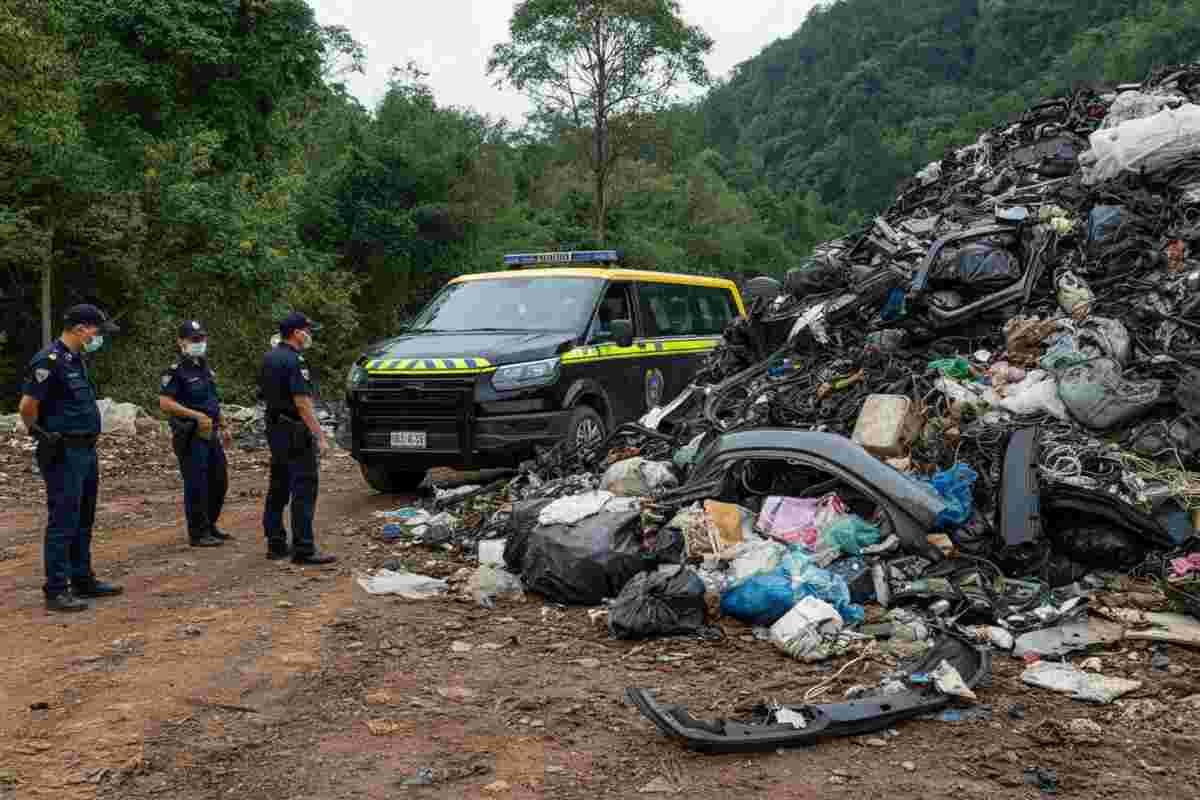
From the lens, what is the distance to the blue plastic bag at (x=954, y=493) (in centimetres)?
616

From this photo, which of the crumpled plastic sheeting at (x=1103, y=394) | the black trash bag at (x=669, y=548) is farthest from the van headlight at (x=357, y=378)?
the crumpled plastic sheeting at (x=1103, y=394)

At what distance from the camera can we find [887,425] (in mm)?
7020

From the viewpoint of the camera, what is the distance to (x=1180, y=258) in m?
7.78

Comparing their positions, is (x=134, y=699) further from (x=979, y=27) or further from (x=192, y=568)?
(x=979, y=27)

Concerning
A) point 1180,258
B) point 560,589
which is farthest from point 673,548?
point 1180,258

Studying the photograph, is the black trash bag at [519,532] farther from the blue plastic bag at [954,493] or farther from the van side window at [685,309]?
the van side window at [685,309]

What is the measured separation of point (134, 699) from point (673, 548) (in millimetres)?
2990

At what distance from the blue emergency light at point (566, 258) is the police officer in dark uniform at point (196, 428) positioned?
156 inches

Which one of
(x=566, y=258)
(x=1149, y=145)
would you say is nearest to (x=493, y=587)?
(x=566, y=258)

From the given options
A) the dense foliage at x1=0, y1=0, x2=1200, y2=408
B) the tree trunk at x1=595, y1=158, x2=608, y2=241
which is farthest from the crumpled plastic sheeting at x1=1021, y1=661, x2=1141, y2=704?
the tree trunk at x1=595, y1=158, x2=608, y2=241

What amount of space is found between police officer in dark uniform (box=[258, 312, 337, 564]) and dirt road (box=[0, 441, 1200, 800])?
618 mm

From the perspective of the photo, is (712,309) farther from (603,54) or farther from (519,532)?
(603,54)

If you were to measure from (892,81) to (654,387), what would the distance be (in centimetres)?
7951

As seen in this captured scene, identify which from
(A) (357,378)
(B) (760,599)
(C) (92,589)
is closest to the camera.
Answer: (B) (760,599)
